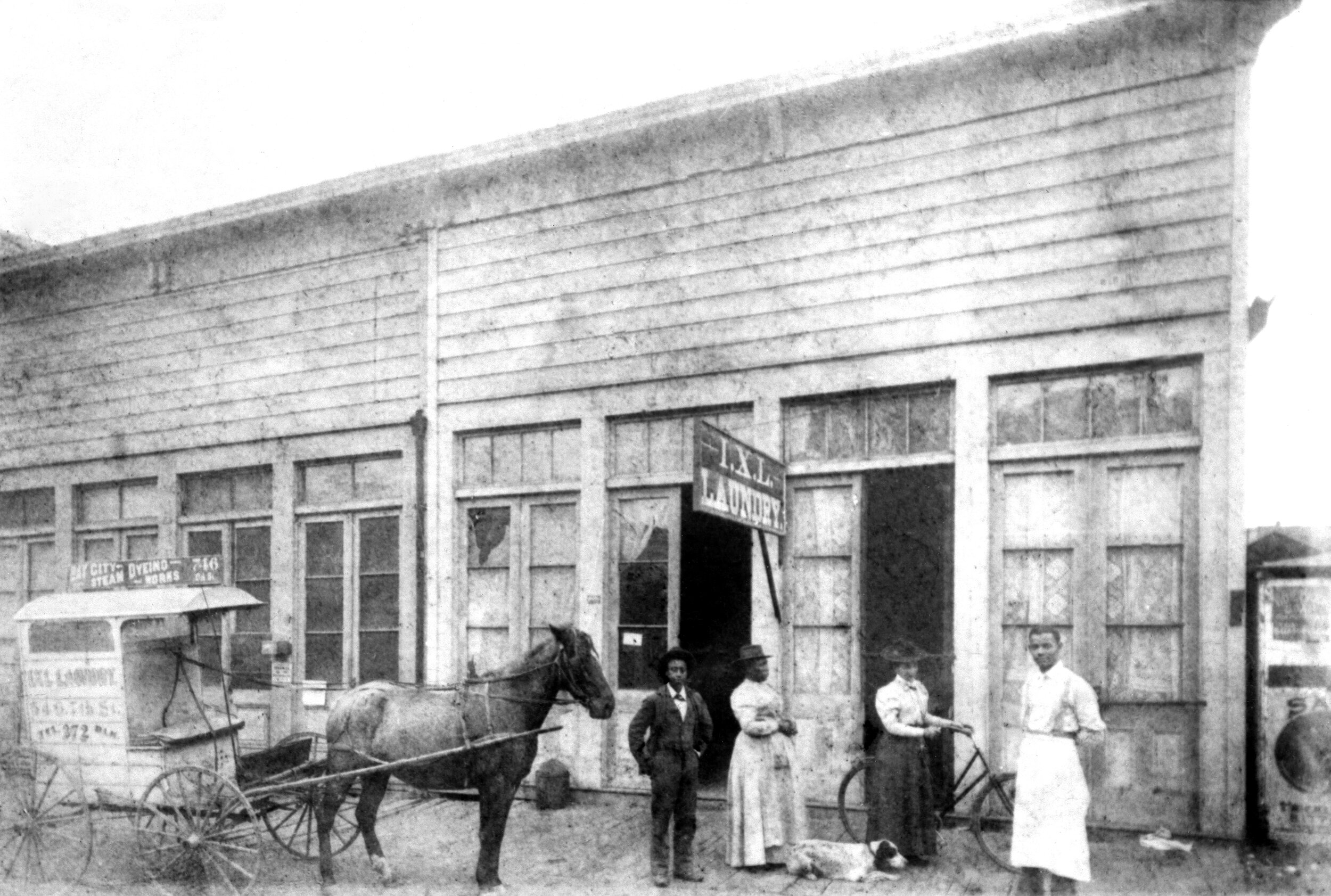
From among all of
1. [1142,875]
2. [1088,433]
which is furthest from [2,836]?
[1088,433]

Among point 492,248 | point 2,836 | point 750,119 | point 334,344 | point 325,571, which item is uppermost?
point 750,119

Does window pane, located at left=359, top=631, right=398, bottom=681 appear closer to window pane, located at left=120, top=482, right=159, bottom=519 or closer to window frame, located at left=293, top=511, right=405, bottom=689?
window frame, located at left=293, top=511, right=405, bottom=689

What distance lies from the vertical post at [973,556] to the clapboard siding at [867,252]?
0.57 metres

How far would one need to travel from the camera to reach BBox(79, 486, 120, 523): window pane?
1266 cm

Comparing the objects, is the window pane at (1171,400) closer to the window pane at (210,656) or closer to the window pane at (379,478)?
the window pane at (379,478)

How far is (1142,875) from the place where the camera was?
659cm

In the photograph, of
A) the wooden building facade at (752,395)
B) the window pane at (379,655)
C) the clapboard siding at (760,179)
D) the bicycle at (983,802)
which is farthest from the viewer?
the window pane at (379,655)

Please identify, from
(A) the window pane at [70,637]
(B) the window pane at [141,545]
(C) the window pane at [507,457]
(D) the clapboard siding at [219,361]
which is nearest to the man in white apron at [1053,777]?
(C) the window pane at [507,457]

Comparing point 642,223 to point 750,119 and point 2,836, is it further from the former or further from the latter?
point 2,836

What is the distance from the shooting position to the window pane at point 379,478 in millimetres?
10805

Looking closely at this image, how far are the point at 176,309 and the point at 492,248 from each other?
175 inches

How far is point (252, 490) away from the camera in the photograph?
38.7ft

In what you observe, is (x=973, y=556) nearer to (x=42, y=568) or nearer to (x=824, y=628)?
(x=824, y=628)

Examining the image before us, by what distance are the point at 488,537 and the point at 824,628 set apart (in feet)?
11.5
